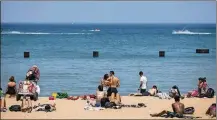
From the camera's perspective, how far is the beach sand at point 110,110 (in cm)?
1930

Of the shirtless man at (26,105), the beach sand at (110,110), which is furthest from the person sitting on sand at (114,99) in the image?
the shirtless man at (26,105)

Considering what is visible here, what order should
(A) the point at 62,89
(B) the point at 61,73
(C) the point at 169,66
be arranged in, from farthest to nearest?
(C) the point at 169,66 < (B) the point at 61,73 < (A) the point at 62,89

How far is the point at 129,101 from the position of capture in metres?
22.9

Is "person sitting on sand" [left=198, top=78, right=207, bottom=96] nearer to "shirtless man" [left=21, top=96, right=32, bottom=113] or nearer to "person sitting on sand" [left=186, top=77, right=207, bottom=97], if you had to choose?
"person sitting on sand" [left=186, top=77, right=207, bottom=97]

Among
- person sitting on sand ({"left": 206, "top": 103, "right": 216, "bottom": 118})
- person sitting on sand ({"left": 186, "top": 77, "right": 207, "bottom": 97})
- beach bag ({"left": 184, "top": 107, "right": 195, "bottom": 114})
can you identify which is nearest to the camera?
person sitting on sand ({"left": 206, "top": 103, "right": 216, "bottom": 118})

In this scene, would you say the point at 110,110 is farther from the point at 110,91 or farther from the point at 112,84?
the point at 112,84

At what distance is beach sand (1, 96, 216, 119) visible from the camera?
19297mm

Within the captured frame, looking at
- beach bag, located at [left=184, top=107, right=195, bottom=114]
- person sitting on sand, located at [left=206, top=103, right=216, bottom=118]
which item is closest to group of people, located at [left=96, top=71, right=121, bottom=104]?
beach bag, located at [left=184, top=107, right=195, bottom=114]

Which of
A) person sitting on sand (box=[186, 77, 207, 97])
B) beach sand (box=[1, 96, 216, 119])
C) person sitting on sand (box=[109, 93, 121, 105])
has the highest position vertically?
person sitting on sand (box=[186, 77, 207, 97])

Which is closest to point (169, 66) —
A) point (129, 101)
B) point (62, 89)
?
point (62, 89)

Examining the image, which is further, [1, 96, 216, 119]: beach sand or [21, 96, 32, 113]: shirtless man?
[21, 96, 32, 113]: shirtless man

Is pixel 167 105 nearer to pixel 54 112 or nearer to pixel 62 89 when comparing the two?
pixel 54 112

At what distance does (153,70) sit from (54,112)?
19384mm

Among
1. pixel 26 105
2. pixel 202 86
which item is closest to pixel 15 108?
pixel 26 105
